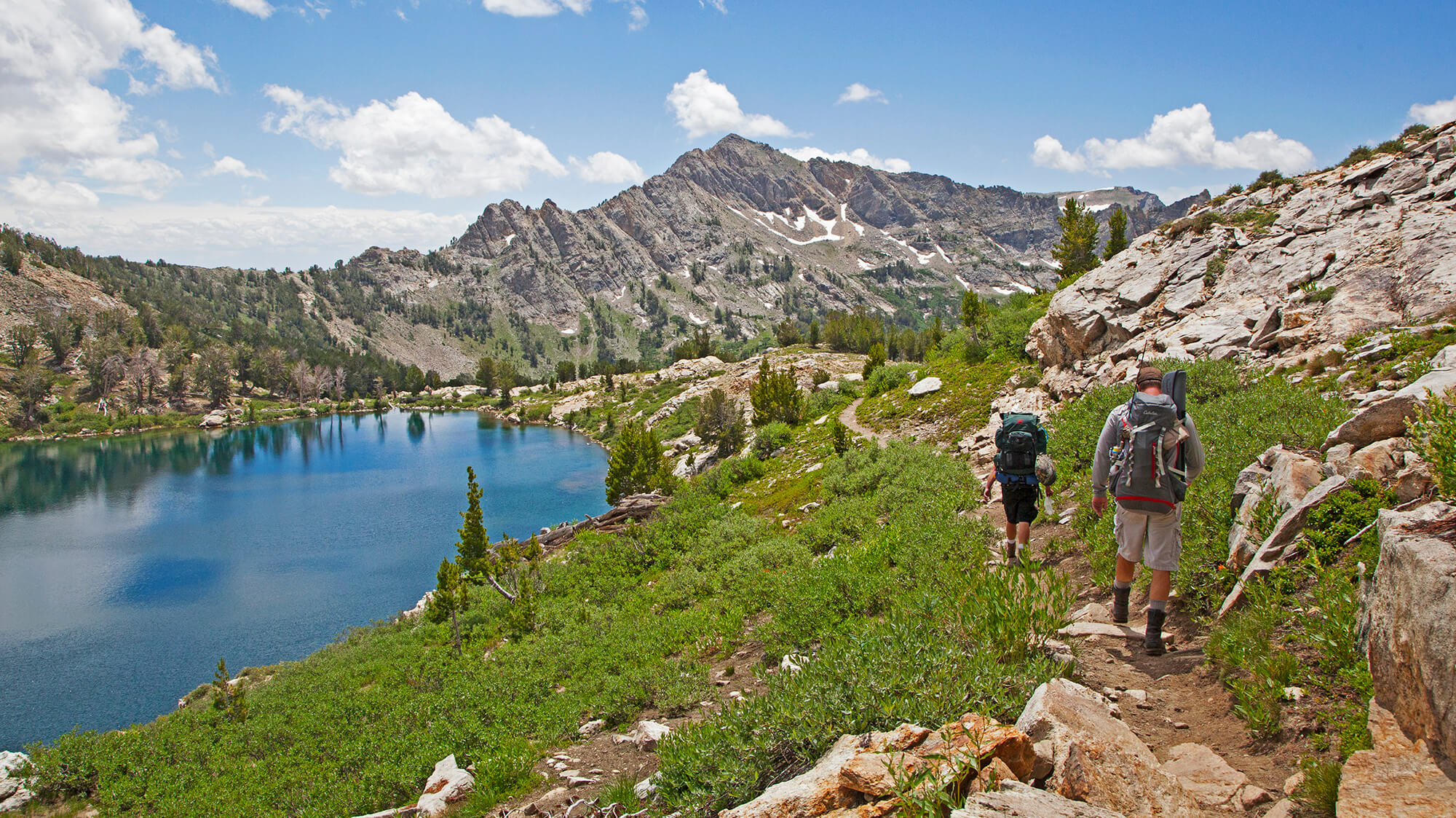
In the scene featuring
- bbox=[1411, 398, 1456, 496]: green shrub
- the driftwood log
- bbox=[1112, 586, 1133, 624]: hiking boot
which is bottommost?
the driftwood log

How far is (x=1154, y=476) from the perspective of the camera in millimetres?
6383

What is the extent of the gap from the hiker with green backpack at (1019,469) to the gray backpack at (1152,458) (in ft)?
8.41

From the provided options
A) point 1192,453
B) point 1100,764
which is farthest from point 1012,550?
point 1100,764

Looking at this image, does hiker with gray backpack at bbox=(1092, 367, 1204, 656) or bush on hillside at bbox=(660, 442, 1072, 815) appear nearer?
bush on hillside at bbox=(660, 442, 1072, 815)

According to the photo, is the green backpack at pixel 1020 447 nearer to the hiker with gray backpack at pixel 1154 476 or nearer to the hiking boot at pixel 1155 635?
the hiker with gray backpack at pixel 1154 476

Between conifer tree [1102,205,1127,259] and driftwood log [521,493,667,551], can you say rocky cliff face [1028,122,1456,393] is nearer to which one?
driftwood log [521,493,667,551]

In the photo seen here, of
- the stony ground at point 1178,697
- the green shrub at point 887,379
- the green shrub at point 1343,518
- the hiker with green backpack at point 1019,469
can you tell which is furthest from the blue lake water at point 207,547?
the green shrub at point 1343,518

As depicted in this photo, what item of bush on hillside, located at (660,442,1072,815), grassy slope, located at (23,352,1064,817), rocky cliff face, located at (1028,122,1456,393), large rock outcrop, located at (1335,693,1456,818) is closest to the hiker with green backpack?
grassy slope, located at (23,352,1064,817)

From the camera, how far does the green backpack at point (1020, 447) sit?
360 inches

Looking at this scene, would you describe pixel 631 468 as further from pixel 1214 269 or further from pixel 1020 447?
pixel 1020 447

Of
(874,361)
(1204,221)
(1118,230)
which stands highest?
(1118,230)

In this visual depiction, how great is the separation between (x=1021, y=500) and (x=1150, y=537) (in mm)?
2731

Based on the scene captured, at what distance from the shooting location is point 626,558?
870 inches

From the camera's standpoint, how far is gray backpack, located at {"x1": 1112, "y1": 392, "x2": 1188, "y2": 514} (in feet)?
20.8
